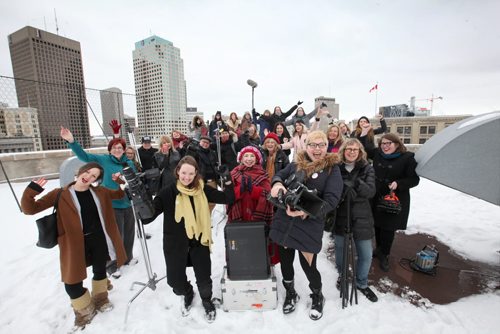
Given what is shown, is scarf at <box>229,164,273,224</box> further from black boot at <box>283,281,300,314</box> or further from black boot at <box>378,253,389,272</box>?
black boot at <box>378,253,389,272</box>

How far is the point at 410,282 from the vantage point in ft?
10.5

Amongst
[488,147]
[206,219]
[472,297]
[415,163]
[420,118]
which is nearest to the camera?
[488,147]

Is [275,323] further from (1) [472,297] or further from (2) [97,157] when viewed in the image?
(2) [97,157]

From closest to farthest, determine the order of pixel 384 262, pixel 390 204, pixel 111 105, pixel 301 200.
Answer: pixel 301 200 < pixel 390 204 < pixel 384 262 < pixel 111 105

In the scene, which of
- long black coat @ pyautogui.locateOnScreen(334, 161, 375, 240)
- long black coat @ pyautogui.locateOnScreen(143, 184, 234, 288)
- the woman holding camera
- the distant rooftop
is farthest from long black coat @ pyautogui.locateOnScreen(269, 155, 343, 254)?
the distant rooftop

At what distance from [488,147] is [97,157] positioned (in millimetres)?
4711

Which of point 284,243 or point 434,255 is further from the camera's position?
point 434,255

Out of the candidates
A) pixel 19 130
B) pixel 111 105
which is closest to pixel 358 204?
pixel 111 105

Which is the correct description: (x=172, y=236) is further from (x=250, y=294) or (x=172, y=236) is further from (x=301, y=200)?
(x=301, y=200)

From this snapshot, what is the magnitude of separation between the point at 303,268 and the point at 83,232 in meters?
2.48

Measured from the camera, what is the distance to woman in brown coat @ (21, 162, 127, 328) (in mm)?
2424

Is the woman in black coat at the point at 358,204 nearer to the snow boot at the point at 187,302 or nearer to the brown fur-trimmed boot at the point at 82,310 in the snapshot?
Answer: the snow boot at the point at 187,302

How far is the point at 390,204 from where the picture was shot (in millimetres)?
3182

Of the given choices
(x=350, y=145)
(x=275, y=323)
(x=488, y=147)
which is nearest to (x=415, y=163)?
(x=488, y=147)
